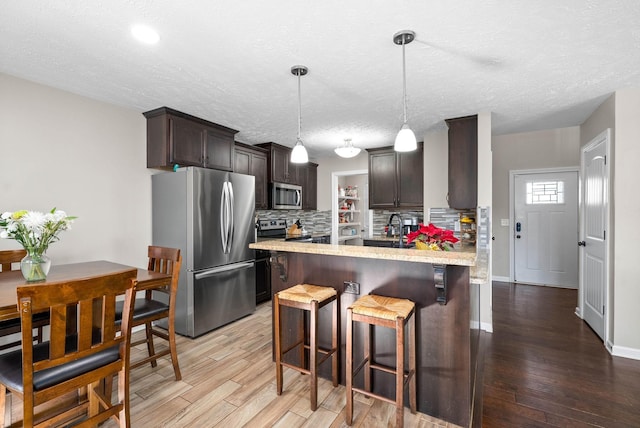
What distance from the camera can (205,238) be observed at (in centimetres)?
323

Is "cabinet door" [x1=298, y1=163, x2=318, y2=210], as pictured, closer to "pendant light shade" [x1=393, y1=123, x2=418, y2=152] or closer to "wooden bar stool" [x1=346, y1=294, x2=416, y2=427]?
"pendant light shade" [x1=393, y1=123, x2=418, y2=152]

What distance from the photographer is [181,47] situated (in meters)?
2.04

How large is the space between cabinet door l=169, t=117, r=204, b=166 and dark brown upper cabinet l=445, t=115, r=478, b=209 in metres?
2.94

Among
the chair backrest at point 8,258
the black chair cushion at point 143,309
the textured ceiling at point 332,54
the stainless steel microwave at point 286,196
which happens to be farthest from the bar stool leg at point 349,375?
the stainless steel microwave at point 286,196

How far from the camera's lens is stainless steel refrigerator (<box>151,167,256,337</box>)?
3133 mm

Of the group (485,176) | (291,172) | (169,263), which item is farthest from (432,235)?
(291,172)

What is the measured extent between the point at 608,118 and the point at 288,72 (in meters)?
3.11

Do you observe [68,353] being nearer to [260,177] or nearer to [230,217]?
[230,217]

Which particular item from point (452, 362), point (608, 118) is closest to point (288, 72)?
point (452, 362)

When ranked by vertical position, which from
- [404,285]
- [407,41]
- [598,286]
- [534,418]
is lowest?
[534,418]

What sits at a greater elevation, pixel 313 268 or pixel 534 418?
pixel 313 268

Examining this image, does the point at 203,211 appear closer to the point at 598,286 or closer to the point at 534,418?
the point at 534,418

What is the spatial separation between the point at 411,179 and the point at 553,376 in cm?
301

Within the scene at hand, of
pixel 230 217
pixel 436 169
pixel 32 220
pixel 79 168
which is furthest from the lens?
pixel 436 169
